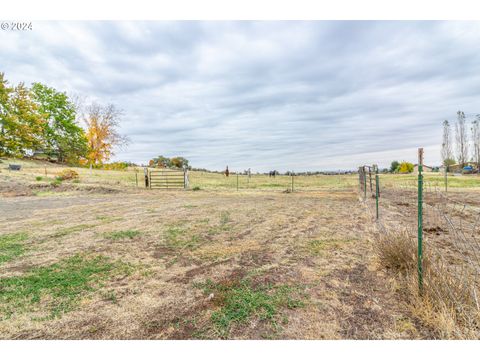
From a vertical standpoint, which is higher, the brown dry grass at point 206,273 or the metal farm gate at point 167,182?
the metal farm gate at point 167,182

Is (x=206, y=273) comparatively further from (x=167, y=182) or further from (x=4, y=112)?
(x=4, y=112)

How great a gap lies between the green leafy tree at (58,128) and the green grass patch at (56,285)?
39.3 meters

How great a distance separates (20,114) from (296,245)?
38924mm

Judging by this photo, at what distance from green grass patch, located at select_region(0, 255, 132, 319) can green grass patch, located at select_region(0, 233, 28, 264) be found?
3.56ft

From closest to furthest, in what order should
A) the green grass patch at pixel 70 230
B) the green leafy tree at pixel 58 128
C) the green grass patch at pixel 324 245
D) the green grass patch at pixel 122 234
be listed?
the green grass patch at pixel 324 245 < the green grass patch at pixel 122 234 < the green grass patch at pixel 70 230 < the green leafy tree at pixel 58 128

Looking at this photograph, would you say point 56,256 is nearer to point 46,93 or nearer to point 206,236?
point 206,236

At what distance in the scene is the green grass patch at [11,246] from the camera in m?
4.49

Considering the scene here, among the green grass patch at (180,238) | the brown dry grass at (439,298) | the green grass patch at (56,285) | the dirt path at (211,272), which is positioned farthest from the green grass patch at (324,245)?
the green grass patch at (56,285)

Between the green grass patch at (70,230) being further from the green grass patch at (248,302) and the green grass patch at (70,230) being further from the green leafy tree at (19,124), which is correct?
the green leafy tree at (19,124)

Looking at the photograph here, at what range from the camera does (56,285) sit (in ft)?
11.1

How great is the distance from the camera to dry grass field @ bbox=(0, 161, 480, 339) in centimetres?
245

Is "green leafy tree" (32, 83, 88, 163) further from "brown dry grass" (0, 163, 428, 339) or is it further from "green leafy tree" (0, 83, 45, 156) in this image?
"brown dry grass" (0, 163, 428, 339)

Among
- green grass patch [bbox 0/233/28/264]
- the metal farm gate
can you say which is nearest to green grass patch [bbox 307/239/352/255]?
green grass patch [bbox 0/233/28/264]

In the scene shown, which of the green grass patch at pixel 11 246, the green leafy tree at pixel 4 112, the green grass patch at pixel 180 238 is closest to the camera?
the green grass patch at pixel 11 246
